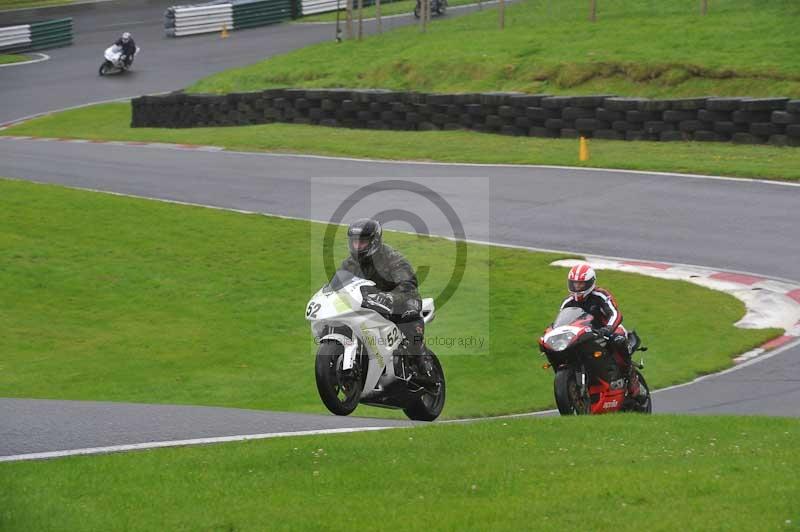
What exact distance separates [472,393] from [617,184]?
1040 centimetres

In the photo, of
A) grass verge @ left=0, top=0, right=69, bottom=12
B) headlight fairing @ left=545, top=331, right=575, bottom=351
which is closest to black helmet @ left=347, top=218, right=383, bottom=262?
headlight fairing @ left=545, top=331, right=575, bottom=351

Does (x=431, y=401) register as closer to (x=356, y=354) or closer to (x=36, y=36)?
(x=356, y=354)

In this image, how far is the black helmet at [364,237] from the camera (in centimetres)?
1018

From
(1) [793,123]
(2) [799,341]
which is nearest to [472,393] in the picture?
(2) [799,341]

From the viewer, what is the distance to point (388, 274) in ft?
34.5

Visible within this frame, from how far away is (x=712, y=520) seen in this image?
22.3ft

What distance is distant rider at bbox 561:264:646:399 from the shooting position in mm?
11086

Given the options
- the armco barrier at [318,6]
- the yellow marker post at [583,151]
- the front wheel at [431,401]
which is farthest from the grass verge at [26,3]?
the front wheel at [431,401]

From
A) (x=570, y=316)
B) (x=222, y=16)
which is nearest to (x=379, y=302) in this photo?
(x=570, y=316)

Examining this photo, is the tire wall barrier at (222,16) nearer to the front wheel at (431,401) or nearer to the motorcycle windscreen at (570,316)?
the front wheel at (431,401)

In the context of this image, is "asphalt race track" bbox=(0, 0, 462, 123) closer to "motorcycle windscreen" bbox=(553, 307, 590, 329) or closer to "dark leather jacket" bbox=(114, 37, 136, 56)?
"dark leather jacket" bbox=(114, 37, 136, 56)

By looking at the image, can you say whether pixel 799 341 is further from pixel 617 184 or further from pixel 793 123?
pixel 793 123

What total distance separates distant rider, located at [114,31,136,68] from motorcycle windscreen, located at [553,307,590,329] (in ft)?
116

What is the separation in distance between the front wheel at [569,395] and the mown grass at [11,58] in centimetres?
4052
